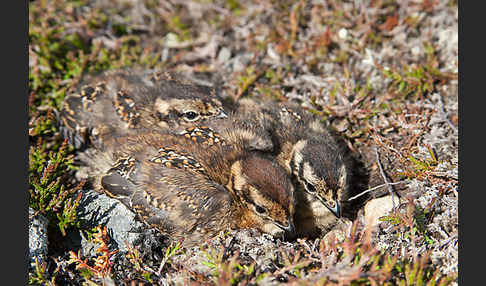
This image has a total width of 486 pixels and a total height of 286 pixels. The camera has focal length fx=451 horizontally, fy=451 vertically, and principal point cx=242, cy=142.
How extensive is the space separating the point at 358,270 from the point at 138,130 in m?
3.21

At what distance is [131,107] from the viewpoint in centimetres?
570

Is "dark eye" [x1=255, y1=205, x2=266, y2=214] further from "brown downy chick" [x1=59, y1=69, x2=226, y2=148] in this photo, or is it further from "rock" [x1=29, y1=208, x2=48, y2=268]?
"rock" [x1=29, y1=208, x2=48, y2=268]

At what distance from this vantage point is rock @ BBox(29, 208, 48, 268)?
4.49 meters

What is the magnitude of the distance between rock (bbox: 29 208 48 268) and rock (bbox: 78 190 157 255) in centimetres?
40

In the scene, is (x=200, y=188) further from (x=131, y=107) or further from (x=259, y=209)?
(x=131, y=107)

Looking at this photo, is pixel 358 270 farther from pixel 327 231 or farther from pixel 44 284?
pixel 44 284

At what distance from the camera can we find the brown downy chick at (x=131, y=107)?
18.2 ft

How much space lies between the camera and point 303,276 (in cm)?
404

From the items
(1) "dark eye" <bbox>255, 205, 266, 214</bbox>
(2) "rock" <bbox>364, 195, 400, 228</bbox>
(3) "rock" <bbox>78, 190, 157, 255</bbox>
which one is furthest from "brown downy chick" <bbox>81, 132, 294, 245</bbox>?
(2) "rock" <bbox>364, 195, 400, 228</bbox>

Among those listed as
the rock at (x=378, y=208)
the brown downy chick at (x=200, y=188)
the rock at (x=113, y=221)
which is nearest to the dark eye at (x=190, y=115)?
the brown downy chick at (x=200, y=188)

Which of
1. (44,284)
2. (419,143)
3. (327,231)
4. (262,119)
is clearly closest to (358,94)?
(419,143)

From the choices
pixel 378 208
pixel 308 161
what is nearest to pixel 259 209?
pixel 308 161

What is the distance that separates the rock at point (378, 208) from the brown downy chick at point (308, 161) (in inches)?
12.9

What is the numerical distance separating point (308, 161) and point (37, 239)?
9.58 feet
